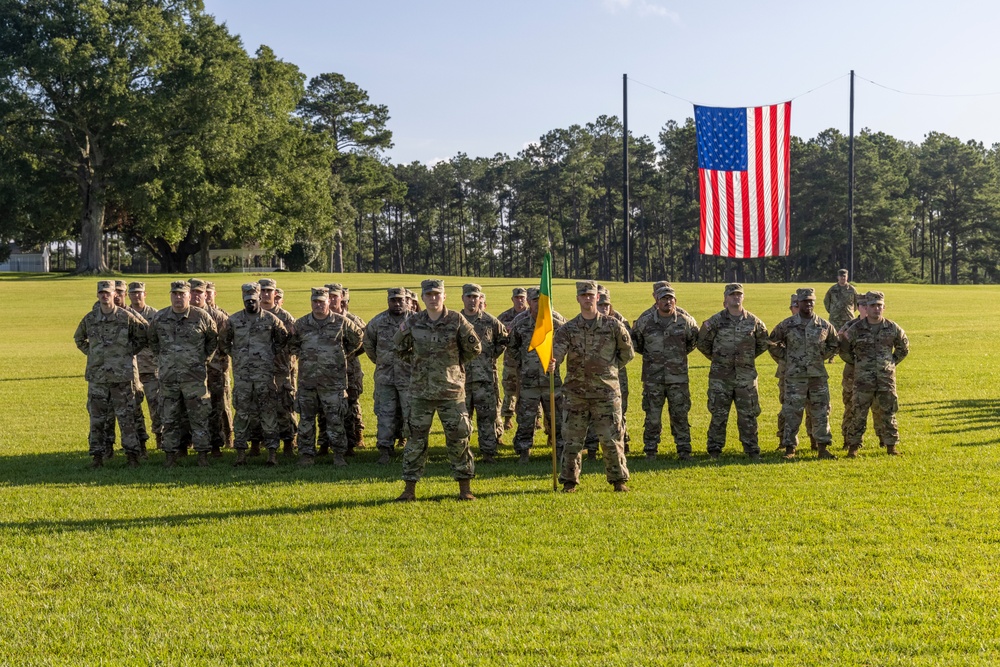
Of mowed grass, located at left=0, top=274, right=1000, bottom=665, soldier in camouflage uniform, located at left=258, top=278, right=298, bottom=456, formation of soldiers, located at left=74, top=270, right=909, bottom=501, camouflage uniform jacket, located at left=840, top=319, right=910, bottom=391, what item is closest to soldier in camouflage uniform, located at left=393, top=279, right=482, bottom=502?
mowed grass, located at left=0, top=274, right=1000, bottom=665

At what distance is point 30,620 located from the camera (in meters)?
6.72

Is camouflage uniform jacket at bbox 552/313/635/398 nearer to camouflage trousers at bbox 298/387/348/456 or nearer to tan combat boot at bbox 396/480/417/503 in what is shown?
tan combat boot at bbox 396/480/417/503

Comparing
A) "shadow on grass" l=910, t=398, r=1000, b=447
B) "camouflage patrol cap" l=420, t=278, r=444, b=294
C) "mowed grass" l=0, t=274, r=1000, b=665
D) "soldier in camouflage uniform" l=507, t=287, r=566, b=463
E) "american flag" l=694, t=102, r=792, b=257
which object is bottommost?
"mowed grass" l=0, t=274, r=1000, b=665

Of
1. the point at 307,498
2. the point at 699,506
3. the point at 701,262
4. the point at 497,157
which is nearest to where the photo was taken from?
the point at 699,506

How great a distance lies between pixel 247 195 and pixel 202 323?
4528 centimetres

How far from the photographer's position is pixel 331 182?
3278 inches

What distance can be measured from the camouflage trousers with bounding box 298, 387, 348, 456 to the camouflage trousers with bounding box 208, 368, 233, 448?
5.43 feet

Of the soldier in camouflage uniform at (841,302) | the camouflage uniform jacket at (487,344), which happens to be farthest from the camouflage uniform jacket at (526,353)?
the soldier in camouflage uniform at (841,302)

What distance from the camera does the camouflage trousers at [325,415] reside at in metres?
12.5

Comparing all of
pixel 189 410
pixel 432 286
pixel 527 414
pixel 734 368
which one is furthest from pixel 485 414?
pixel 189 410

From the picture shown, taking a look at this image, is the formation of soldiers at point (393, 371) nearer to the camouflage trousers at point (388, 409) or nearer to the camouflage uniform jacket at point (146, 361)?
the camouflage trousers at point (388, 409)

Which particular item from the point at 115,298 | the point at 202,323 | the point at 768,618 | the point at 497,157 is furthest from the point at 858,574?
the point at 497,157

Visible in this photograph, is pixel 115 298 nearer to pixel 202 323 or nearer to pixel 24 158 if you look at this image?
pixel 202 323

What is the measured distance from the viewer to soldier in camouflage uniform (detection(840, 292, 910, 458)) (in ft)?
40.9
